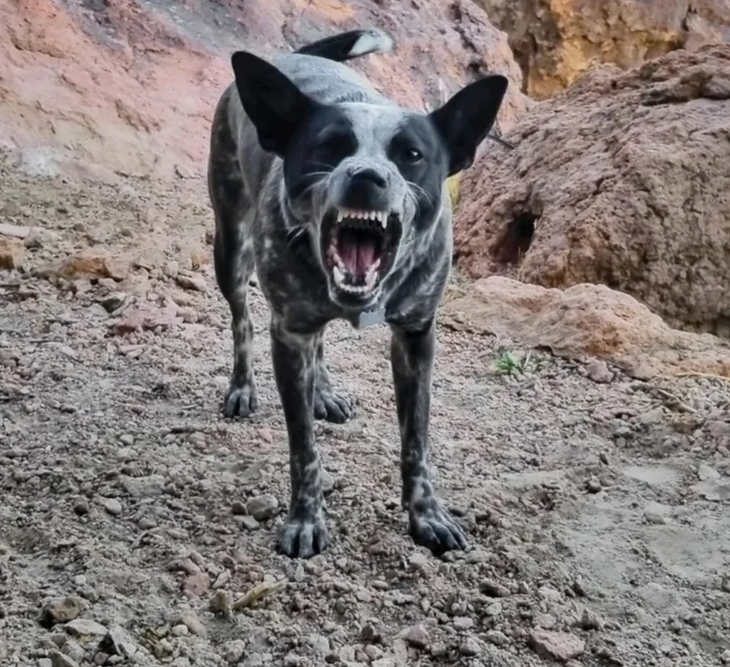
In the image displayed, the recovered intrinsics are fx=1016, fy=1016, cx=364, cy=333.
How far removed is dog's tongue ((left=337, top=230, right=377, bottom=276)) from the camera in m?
2.76

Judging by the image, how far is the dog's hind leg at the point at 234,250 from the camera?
13.3ft

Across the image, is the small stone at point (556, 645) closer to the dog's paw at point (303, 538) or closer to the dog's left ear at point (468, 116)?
the dog's paw at point (303, 538)

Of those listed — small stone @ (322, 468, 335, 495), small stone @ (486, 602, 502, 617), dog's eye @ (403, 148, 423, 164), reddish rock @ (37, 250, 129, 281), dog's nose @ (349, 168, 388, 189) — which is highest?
dog's eye @ (403, 148, 423, 164)

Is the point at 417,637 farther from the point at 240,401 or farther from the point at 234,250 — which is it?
the point at 234,250

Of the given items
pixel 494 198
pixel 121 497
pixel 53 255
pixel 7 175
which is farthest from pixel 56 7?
pixel 121 497

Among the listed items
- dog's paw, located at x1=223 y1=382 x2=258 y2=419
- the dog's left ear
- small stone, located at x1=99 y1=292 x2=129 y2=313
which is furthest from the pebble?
small stone, located at x1=99 y1=292 x2=129 y2=313

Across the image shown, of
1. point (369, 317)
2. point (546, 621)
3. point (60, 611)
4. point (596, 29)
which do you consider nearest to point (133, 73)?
point (369, 317)

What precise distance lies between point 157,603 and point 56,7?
5233 mm

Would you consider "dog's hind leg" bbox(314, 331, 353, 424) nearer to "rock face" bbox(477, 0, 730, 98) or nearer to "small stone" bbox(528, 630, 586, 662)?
"small stone" bbox(528, 630, 586, 662)

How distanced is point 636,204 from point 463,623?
3388mm

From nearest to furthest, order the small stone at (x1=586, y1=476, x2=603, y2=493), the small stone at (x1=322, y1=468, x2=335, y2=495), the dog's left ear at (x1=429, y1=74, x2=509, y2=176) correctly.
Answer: the dog's left ear at (x1=429, y1=74, x2=509, y2=176) < the small stone at (x1=322, y1=468, x2=335, y2=495) < the small stone at (x1=586, y1=476, x2=603, y2=493)

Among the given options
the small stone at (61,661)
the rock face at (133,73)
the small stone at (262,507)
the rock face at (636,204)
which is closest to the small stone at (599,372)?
the rock face at (636,204)

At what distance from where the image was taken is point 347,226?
2.71 metres

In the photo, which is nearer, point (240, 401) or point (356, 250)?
point (356, 250)
